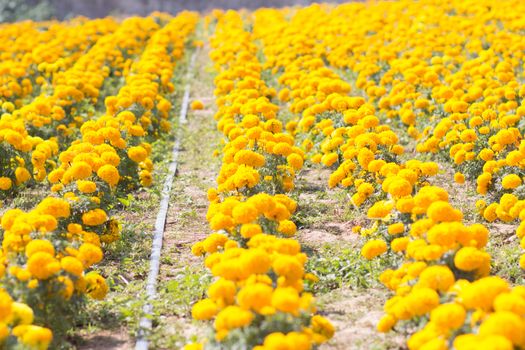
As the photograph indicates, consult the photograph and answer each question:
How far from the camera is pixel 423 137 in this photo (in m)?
10.9

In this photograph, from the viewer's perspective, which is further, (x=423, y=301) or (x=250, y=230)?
(x=250, y=230)

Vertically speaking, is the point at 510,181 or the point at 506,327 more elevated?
the point at 506,327

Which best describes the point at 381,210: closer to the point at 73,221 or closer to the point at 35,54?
the point at 73,221

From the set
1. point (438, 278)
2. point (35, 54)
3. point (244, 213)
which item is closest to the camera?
point (438, 278)

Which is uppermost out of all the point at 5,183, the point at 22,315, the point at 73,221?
the point at 22,315

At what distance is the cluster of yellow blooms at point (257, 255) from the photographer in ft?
16.1

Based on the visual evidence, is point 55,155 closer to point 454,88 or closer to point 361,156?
point 361,156

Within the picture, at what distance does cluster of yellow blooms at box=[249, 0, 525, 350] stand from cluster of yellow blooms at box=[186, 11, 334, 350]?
1.94 feet

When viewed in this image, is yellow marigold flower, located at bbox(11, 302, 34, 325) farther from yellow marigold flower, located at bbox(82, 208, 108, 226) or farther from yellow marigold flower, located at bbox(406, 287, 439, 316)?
yellow marigold flower, located at bbox(406, 287, 439, 316)

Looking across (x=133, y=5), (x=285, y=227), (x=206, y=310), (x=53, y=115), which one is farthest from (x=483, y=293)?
(x=133, y=5)

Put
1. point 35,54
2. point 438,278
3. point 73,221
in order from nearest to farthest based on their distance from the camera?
1. point 438,278
2. point 73,221
3. point 35,54

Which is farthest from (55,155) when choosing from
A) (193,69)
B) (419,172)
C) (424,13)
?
(424,13)

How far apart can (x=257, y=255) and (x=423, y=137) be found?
20.2 ft

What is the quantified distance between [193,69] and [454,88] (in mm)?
8935
